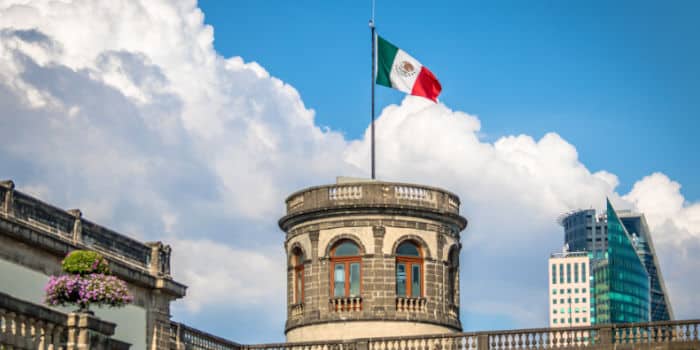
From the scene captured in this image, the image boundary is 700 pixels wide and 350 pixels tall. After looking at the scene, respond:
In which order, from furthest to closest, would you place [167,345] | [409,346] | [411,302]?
[411,302]
[409,346]
[167,345]

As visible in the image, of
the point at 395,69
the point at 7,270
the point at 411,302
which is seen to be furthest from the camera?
the point at 395,69

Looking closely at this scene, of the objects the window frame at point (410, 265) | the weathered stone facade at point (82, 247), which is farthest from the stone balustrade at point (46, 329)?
the window frame at point (410, 265)

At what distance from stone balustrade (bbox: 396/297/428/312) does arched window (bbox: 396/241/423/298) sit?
179mm

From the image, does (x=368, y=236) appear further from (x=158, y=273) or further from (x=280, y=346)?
(x=158, y=273)

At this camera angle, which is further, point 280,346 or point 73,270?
point 280,346

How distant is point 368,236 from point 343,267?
5.01 ft

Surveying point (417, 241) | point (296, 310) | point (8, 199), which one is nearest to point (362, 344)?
point (417, 241)

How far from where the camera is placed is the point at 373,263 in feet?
160

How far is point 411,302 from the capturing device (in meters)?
49.1

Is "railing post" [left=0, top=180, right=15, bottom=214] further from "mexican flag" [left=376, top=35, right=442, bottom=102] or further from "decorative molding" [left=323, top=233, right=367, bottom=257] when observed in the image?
"mexican flag" [left=376, top=35, right=442, bottom=102]

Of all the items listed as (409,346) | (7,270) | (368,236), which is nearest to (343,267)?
(368,236)

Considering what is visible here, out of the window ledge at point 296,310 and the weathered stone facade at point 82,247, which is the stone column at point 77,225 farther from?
the window ledge at point 296,310

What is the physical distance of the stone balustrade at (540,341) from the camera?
41.5m

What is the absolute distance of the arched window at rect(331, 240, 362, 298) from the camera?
49188 millimetres
